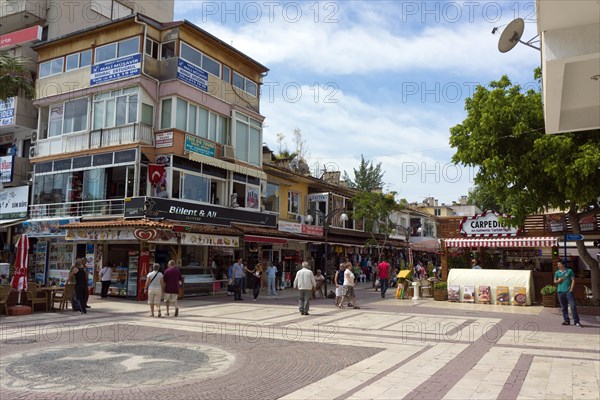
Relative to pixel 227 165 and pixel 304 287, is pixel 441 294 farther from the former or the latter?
pixel 227 165

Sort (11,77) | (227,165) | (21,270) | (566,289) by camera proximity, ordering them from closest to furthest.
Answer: (566,289) → (21,270) → (11,77) → (227,165)

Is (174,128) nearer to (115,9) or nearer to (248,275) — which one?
(248,275)

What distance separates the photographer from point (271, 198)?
2914 cm

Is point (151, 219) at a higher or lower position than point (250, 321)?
higher

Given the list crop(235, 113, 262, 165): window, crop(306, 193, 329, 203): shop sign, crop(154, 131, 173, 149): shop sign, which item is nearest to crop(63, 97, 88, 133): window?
crop(154, 131, 173, 149): shop sign

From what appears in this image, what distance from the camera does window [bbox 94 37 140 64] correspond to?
2180 cm

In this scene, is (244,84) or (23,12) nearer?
(244,84)

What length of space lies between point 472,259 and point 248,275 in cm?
1128

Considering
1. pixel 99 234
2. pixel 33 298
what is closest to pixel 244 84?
pixel 99 234

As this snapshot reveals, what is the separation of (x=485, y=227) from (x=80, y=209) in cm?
1839

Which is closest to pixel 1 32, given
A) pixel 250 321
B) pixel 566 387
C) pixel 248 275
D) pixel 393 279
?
pixel 248 275

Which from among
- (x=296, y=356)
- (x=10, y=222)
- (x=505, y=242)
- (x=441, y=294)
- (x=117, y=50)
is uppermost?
(x=117, y=50)

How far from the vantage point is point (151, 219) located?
63.7 ft

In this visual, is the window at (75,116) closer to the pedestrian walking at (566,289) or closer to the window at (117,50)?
the window at (117,50)
